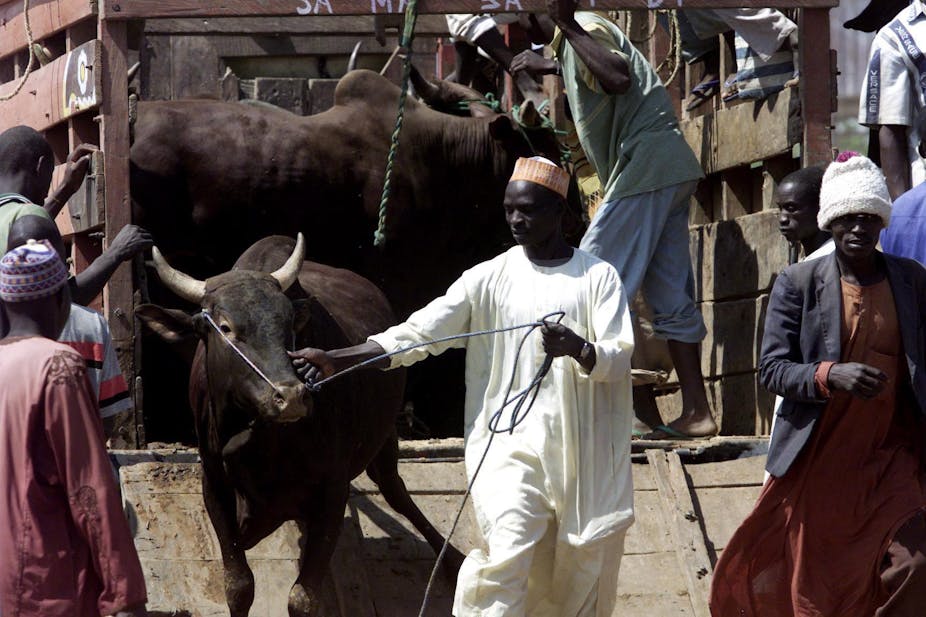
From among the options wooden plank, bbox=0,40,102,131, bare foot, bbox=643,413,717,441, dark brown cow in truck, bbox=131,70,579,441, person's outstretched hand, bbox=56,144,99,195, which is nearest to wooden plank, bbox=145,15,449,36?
dark brown cow in truck, bbox=131,70,579,441

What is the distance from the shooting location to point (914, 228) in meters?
6.65

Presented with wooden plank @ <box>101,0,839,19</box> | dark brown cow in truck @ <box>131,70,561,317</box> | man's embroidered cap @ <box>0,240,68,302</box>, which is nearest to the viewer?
man's embroidered cap @ <box>0,240,68,302</box>

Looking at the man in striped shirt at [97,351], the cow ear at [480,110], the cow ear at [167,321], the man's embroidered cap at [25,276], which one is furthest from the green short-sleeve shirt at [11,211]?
the cow ear at [480,110]

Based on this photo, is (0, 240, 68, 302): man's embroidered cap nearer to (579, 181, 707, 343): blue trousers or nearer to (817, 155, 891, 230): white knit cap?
(817, 155, 891, 230): white knit cap

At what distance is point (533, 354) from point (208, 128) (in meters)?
4.62

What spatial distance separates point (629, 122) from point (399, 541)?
2.65 m

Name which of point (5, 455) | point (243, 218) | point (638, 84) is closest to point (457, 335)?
point (5, 455)

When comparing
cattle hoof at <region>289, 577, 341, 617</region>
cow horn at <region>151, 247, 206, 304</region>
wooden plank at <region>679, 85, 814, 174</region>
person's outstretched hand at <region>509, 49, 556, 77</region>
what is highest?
person's outstretched hand at <region>509, 49, 556, 77</region>

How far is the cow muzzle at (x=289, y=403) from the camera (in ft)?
22.6

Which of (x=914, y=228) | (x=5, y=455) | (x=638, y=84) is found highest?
(x=638, y=84)

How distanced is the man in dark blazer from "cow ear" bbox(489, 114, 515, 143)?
488 cm

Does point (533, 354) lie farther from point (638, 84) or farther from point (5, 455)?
point (638, 84)

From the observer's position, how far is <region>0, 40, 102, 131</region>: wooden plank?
8875 millimetres

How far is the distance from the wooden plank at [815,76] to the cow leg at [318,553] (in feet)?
11.2
